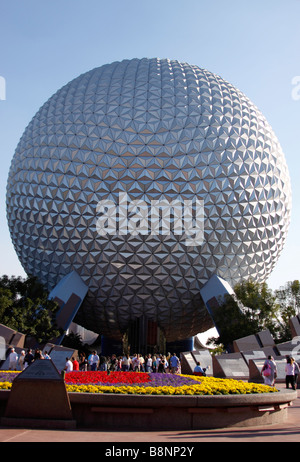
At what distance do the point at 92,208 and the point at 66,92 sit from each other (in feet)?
31.8

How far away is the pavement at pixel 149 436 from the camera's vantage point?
25.6 feet

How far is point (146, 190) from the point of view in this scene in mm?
29375

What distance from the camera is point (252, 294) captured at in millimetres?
29781

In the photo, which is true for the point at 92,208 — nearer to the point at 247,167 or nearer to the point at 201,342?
the point at 247,167

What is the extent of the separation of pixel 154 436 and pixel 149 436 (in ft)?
0.29

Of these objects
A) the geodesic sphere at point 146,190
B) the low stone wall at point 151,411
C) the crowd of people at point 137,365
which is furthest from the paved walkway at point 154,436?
the geodesic sphere at point 146,190

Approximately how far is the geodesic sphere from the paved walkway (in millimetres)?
20296

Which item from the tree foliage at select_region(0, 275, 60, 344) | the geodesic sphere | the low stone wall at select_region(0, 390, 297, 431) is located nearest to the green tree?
the geodesic sphere

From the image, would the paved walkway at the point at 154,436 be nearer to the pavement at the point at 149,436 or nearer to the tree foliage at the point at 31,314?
the pavement at the point at 149,436

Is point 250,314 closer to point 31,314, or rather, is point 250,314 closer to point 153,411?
point 31,314

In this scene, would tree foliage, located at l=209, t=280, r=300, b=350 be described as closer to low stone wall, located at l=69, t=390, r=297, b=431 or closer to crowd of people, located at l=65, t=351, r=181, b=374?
crowd of people, located at l=65, t=351, r=181, b=374

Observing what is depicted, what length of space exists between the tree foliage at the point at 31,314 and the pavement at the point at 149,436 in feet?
62.3

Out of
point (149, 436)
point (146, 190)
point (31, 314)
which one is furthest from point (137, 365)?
point (149, 436)

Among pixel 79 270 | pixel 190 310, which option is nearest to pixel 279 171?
pixel 190 310
